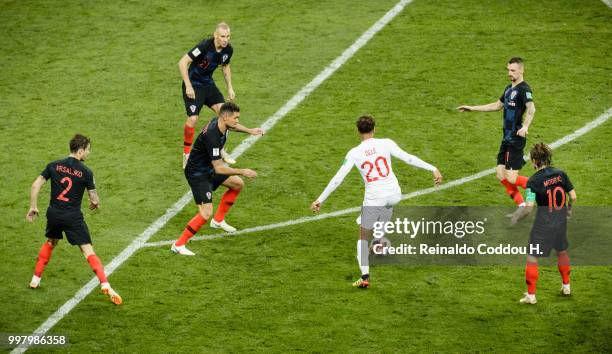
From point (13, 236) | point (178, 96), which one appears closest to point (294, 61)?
point (178, 96)

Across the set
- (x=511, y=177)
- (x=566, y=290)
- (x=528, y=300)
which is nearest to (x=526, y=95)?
(x=511, y=177)

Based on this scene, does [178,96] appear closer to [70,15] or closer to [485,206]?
[70,15]

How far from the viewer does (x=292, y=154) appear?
59.1ft

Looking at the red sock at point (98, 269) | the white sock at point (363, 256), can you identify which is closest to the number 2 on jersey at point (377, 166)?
the white sock at point (363, 256)

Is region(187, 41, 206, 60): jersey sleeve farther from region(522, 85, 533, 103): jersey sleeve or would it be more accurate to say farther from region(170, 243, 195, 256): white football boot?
region(522, 85, 533, 103): jersey sleeve

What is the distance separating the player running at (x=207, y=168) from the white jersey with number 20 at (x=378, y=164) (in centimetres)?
171

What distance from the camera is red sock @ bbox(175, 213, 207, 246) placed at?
1459cm

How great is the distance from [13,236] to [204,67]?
4.34 metres

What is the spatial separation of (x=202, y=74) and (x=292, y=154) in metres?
2.06

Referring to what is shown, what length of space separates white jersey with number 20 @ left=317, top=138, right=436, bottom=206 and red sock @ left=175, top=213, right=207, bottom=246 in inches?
88.0

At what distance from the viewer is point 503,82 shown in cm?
2031

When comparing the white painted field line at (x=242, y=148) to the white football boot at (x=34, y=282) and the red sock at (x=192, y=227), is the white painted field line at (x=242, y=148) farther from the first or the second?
the red sock at (x=192, y=227)

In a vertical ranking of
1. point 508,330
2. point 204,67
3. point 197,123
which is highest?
point 204,67

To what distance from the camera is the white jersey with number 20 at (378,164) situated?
528 inches
